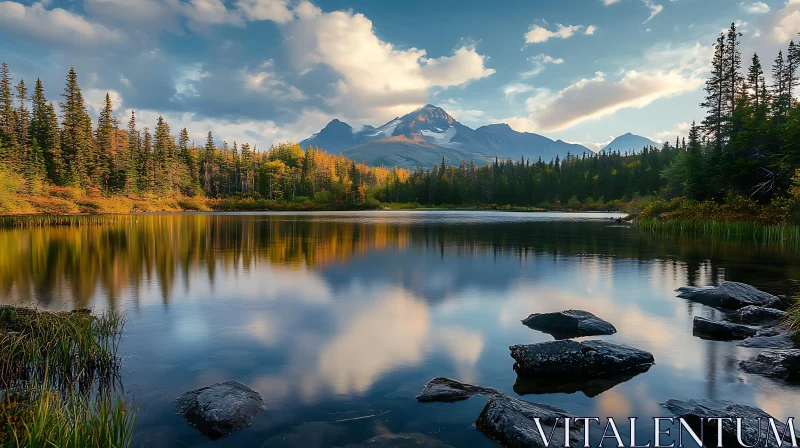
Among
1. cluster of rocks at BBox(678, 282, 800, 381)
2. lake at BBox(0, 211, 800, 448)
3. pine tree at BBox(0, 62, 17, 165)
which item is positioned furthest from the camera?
pine tree at BBox(0, 62, 17, 165)

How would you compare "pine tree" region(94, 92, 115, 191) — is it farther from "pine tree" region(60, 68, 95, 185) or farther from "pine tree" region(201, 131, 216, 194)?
"pine tree" region(201, 131, 216, 194)

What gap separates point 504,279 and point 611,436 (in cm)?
1561

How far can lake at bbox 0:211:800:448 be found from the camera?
831 cm

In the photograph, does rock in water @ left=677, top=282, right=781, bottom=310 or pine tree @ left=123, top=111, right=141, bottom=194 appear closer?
rock in water @ left=677, top=282, right=781, bottom=310

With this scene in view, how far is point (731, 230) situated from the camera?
42781 millimetres

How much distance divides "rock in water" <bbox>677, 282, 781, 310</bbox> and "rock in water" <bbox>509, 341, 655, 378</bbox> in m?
8.86

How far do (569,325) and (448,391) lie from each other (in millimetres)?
6421

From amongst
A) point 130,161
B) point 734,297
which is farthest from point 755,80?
point 130,161

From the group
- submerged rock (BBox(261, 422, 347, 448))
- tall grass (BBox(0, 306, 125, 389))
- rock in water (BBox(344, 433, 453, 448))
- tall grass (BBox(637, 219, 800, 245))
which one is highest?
tall grass (BBox(637, 219, 800, 245))

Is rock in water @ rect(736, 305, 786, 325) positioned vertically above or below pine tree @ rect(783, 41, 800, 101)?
below

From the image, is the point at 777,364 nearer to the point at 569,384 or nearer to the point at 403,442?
the point at 569,384

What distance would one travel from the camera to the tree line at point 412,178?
4628 centimetres

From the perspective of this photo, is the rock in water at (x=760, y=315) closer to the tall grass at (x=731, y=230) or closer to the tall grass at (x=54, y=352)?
the tall grass at (x=54, y=352)

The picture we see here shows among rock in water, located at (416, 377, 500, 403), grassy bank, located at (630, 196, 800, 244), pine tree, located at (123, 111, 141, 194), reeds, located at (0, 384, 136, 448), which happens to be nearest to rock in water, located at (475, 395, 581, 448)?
rock in water, located at (416, 377, 500, 403)
